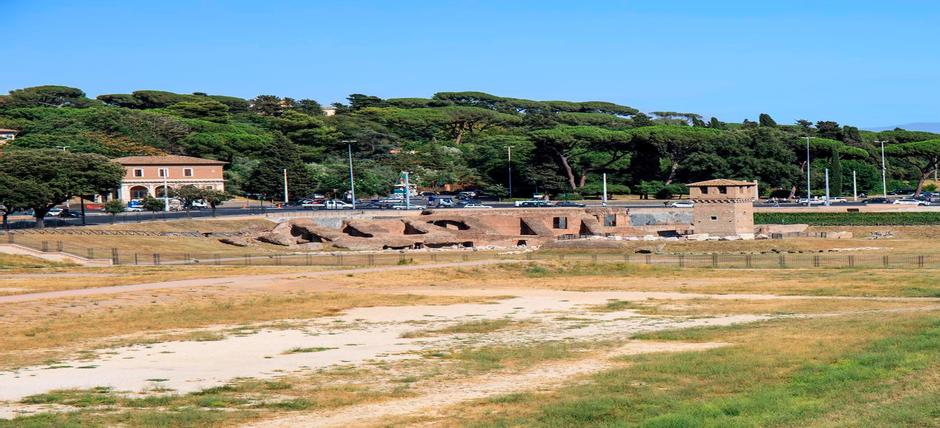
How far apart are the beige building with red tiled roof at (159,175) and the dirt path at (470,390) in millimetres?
95812

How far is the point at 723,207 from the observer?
318ft

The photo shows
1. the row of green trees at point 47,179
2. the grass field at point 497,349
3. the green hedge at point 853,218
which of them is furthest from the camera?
the green hedge at point 853,218

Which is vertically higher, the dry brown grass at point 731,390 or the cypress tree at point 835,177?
the cypress tree at point 835,177

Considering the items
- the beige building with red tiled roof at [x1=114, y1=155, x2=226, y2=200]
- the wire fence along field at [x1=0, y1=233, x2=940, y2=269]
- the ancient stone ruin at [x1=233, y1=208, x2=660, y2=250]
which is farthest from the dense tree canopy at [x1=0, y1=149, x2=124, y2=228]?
the beige building with red tiled roof at [x1=114, y1=155, x2=226, y2=200]

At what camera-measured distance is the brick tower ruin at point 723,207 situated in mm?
96438

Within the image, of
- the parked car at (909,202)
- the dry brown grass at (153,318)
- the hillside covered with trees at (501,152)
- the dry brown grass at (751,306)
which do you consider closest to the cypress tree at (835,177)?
the hillside covered with trees at (501,152)

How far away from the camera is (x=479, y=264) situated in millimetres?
67500

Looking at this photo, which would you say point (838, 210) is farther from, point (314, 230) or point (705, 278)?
point (705, 278)

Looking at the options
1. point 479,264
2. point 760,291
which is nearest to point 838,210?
point 479,264

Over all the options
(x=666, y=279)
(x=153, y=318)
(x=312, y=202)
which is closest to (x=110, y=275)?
(x=153, y=318)

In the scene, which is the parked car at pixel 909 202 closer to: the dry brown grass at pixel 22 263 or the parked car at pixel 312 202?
the parked car at pixel 312 202

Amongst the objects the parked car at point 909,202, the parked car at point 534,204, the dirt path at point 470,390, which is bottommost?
the dirt path at point 470,390

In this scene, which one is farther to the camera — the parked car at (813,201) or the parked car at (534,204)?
the parked car at (813,201)

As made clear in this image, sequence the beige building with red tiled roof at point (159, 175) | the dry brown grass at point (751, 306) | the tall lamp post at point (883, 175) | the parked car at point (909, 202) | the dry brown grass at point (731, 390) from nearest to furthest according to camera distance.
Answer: the dry brown grass at point (731, 390) → the dry brown grass at point (751, 306) → the parked car at point (909, 202) → the beige building with red tiled roof at point (159, 175) → the tall lamp post at point (883, 175)
